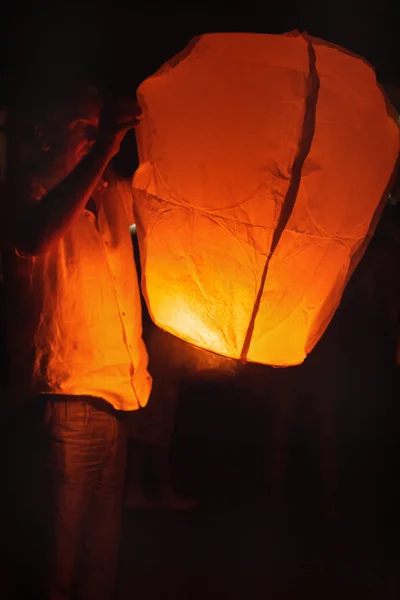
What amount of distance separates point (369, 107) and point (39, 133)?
2.87 feet

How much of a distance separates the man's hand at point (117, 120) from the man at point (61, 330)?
0.37 ft

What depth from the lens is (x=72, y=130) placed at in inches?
69.0

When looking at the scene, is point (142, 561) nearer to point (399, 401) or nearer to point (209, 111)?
point (399, 401)

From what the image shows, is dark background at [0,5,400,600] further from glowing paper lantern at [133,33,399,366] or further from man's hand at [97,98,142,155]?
glowing paper lantern at [133,33,399,366]

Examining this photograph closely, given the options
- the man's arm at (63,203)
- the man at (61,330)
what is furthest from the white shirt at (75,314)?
the man's arm at (63,203)

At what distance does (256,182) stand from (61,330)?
673 millimetres

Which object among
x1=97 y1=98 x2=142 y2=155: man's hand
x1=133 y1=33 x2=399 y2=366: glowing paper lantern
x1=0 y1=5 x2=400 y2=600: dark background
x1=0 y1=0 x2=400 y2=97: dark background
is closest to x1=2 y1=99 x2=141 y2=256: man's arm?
x1=97 y1=98 x2=142 y2=155: man's hand

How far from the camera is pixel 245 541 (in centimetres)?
313

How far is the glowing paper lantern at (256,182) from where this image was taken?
1.47 meters

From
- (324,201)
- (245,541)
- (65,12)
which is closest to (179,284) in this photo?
(324,201)

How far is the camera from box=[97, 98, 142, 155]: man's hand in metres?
1.61

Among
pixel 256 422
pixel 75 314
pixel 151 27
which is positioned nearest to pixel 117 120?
pixel 75 314

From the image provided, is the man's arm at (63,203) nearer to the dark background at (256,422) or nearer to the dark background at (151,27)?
the dark background at (256,422)

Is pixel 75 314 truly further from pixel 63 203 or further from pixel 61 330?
pixel 63 203
